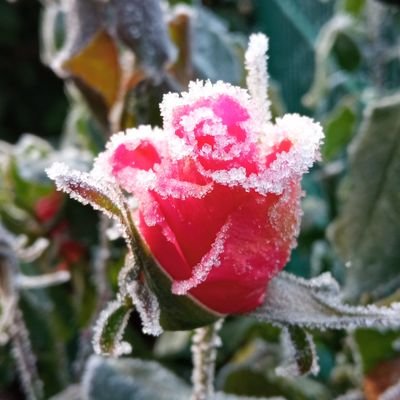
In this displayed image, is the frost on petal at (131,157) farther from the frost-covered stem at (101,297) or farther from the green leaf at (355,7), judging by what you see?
the green leaf at (355,7)

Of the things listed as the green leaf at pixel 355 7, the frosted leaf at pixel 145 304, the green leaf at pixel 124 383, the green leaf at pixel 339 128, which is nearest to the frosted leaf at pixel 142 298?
the frosted leaf at pixel 145 304

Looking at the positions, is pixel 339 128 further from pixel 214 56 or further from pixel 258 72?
pixel 258 72

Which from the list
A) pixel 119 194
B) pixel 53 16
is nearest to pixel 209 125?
pixel 119 194

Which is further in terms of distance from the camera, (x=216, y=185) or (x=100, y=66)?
(x=100, y=66)

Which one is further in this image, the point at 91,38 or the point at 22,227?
the point at 22,227

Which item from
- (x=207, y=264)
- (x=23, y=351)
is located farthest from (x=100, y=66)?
(x=207, y=264)

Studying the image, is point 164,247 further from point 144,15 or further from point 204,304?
point 144,15
